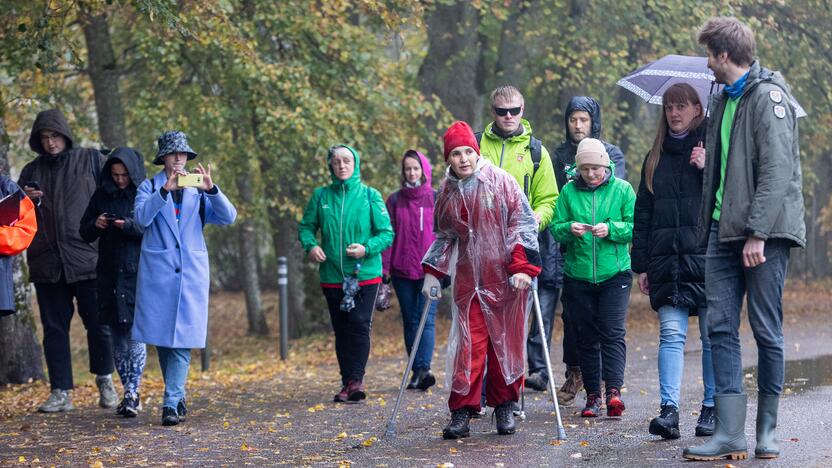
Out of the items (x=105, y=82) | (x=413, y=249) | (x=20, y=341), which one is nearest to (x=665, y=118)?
(x=413, y=249)

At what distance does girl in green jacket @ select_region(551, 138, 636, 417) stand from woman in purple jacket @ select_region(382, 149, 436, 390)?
8.57 ft

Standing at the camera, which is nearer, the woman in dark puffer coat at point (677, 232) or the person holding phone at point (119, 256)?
the woman in dark puffer coat at point (677, 232)

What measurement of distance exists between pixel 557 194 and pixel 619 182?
1.79 feet

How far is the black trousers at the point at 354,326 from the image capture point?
1054 cm

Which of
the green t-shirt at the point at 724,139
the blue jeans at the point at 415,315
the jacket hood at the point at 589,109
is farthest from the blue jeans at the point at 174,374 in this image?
the green t-shirt at the point at 724,139

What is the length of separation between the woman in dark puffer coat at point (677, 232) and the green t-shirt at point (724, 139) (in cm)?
87

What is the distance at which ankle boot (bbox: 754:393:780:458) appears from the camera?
6.62 meters

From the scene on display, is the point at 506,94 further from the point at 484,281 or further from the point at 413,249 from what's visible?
the point at 413,249

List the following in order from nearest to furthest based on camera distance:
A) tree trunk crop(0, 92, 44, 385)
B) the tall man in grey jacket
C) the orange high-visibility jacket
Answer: the tall man in grey jacket
the orange high-visibility jacket
tree trunk crop(0, 92, 44, 385)

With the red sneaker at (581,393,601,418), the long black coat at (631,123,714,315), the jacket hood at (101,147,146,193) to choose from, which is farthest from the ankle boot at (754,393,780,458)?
the jacket hood at (101,147,146,193)

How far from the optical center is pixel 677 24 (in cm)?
1981

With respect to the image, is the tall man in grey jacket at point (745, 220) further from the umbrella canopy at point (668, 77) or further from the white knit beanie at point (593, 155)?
the umbrella canopy at point (668, 77)

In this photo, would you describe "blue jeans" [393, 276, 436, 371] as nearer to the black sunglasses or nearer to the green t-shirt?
the black sunglasses

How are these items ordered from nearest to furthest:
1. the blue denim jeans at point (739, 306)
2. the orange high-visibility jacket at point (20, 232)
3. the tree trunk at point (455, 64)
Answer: the blue denim jeans at point (739, 306), the orange high-visibility jacket at point (20, 232), the tree trunk at point (455, 64)
